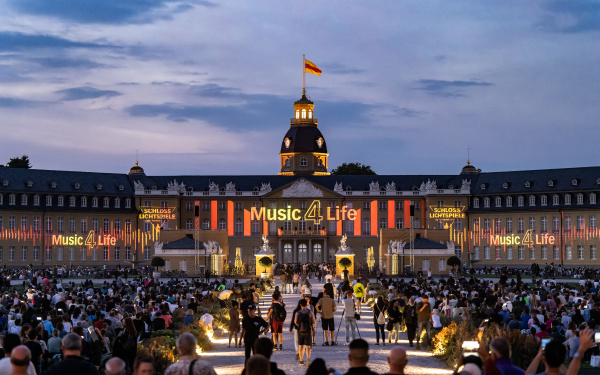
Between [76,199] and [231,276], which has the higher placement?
[76,199]

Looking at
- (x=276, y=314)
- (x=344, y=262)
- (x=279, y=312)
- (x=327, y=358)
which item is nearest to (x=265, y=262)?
(x=344, y=262)

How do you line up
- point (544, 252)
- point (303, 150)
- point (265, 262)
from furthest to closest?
1. point (303, 150)
2. point (544, 252)
3. point (265, 262)

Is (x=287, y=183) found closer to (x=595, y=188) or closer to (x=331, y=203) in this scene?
(x=331, y=203)

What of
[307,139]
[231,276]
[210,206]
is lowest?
[231,276]

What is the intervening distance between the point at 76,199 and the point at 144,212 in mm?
7048

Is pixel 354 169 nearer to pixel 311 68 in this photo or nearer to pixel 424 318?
pixel 311 68

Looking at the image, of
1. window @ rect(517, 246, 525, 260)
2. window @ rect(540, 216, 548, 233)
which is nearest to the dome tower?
window @ rect(517, 246, 525, 260)

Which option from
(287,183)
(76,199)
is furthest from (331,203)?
(76,199)

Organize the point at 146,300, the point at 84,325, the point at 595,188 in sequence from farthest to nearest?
the point at 595,188 < the point at 146,300 < the point at 84,325

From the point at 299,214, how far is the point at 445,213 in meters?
15.7

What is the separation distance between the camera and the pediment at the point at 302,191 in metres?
112

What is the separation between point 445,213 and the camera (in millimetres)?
106000

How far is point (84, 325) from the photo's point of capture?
888 inches

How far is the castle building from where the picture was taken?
9988 centimetres
